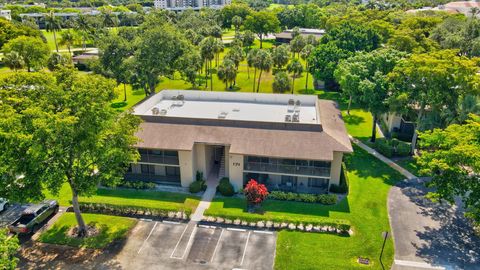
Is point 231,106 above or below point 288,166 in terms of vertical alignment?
above

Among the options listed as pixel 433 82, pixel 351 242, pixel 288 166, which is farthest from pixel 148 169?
pixel 433 82

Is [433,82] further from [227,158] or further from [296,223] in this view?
[227,158]

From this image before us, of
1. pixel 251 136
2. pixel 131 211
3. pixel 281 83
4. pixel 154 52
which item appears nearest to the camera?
pixel 131 211

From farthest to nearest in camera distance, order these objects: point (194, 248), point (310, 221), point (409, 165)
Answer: point (409, 165)
point (310, 221)
point (194, 248)

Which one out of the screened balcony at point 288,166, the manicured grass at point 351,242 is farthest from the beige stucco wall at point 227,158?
the manicured grass at point 351,242

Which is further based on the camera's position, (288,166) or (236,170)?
(236,170)

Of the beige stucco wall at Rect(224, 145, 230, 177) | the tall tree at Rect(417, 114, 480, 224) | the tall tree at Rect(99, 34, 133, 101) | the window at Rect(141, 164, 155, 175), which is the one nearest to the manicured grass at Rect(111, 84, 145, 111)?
the tall tree at Rect(99, 34, 133, 101)

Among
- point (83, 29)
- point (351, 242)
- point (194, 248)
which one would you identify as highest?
point (83, 29)
